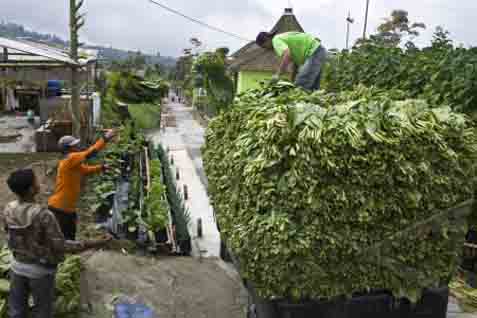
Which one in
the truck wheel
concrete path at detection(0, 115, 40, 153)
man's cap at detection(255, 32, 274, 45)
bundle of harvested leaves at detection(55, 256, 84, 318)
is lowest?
the truck wheel

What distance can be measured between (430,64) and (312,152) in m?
3.67

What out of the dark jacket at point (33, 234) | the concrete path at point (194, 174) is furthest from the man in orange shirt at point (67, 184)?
the concrete path at point (194, 174)

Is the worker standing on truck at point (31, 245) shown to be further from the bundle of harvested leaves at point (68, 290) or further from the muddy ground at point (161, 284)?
the muddy ground at point (161, 284)

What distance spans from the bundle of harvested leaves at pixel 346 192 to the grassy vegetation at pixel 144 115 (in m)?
16.1

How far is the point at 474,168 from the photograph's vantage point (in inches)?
173

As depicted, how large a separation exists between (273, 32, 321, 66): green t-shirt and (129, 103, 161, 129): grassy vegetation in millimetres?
13878

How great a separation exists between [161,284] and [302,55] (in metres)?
3.42

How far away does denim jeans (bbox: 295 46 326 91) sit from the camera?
20.7 feet

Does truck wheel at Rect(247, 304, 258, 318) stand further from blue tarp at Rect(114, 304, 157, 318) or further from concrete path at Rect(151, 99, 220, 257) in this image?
concrete path at Rect(151, 99, 220, 257)

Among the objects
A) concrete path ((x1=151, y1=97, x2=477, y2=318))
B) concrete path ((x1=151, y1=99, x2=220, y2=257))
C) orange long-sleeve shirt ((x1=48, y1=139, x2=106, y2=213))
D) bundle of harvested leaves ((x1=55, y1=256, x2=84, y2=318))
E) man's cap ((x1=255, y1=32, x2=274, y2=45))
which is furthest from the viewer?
concrete path ((x1=151, y1=99, x2=220, y2=257))

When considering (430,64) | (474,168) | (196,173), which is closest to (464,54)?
(430,64)

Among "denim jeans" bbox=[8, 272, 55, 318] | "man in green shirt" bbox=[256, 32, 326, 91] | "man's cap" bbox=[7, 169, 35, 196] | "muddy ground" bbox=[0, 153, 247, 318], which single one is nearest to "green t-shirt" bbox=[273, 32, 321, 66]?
"man in green shirt" bbox=[256, 32, 326, 91]

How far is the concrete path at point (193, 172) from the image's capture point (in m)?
8.34

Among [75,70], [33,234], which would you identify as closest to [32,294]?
[33,234]
